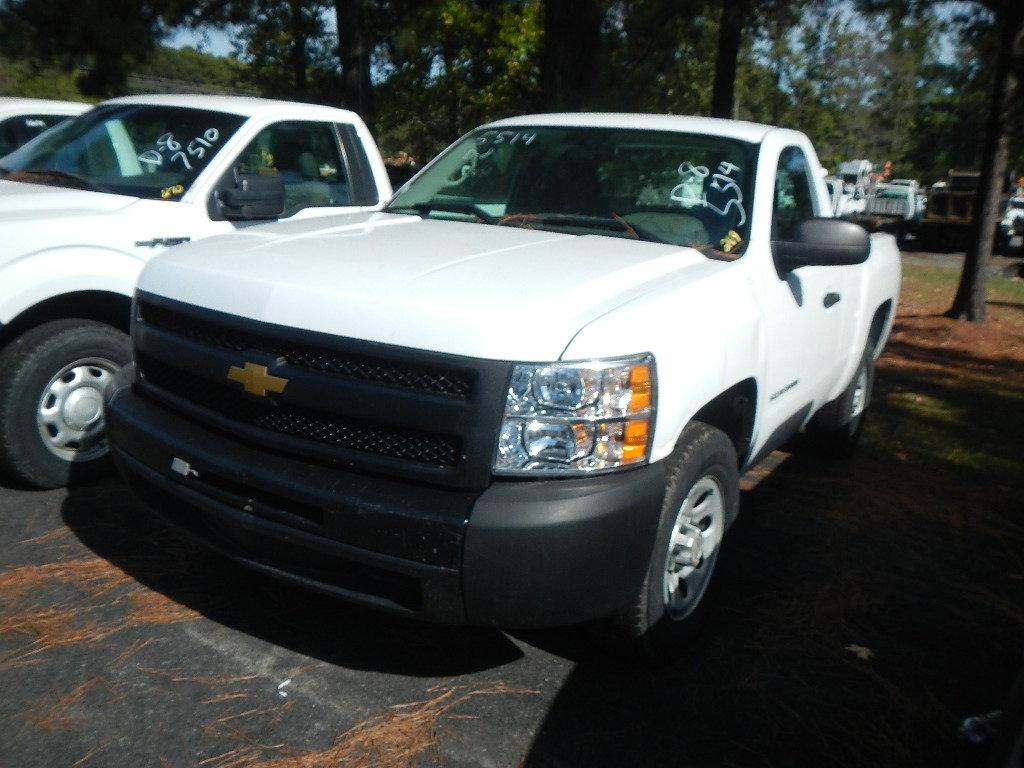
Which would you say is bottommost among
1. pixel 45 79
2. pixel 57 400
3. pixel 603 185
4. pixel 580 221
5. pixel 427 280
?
pixel 57 400

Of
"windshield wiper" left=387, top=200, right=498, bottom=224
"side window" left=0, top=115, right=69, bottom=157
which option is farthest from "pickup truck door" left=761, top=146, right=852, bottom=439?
"side window" left=0, top=115, right=69, bottom=157

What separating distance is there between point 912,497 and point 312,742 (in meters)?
3.77

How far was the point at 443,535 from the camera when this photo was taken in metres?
2.75

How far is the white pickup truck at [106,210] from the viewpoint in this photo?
4434mm

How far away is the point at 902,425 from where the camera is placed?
7141 mm

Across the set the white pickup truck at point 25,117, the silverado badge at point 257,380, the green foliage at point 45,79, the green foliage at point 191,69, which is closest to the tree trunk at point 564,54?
the white pickup truck at point 25,117

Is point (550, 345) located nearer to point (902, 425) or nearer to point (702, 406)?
point (702, 406)

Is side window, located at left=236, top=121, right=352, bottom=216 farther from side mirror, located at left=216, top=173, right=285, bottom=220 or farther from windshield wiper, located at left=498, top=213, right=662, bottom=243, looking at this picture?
windshield wiper, located at left=498, top=213, right=662, bottom=243

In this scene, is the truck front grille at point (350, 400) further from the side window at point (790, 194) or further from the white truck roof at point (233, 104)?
the white truck roof at point (233, 104)

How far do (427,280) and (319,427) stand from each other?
1.79ft

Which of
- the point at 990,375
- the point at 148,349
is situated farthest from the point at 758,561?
the point at 990,375

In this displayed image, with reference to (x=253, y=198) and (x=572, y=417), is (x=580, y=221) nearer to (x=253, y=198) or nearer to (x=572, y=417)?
(x=572, y=417)

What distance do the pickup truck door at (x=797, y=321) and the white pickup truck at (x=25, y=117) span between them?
5669 mm

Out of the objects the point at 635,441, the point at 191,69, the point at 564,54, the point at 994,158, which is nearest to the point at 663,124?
the point at 635,441
